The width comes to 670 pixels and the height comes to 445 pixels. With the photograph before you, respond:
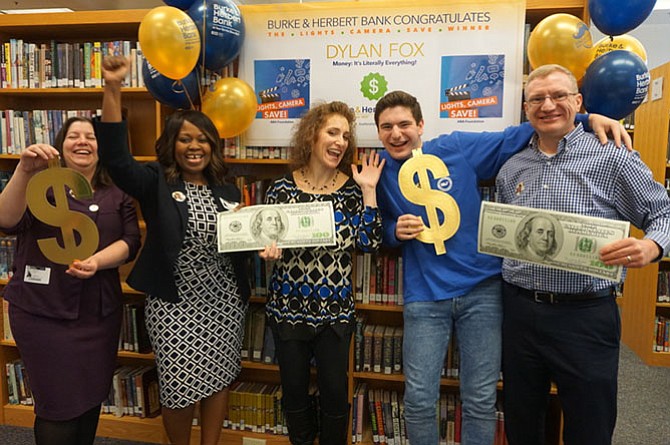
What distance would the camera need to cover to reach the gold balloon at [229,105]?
7.61ft

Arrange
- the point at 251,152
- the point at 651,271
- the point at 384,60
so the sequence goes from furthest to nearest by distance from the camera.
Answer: the point at 651,271 → the point at 251,152 → the point at 384,60

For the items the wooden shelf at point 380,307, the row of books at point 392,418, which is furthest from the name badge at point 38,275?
the row of books at point 392,418

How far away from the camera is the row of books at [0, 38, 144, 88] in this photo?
2719 mm

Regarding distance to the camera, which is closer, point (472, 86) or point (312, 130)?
point (312, 130)

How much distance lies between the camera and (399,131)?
206 cm

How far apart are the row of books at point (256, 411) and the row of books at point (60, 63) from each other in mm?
1923

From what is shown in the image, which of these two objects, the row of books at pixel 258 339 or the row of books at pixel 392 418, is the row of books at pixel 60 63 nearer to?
the row of books at pixel 258 339

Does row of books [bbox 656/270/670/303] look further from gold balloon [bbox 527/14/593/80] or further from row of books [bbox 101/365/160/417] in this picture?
row of books [bbox 101/365/160/417]

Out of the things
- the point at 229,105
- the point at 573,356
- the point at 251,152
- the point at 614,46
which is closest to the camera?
the point at 573,356

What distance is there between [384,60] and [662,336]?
3.68 metres

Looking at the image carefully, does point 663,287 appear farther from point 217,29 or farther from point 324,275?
point 217,29

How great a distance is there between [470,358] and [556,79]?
1182mm

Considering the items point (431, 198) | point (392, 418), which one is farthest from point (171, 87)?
point (392, 418)

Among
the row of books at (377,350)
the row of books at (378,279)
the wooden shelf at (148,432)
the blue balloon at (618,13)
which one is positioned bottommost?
the wooden shelf at (148,432)
